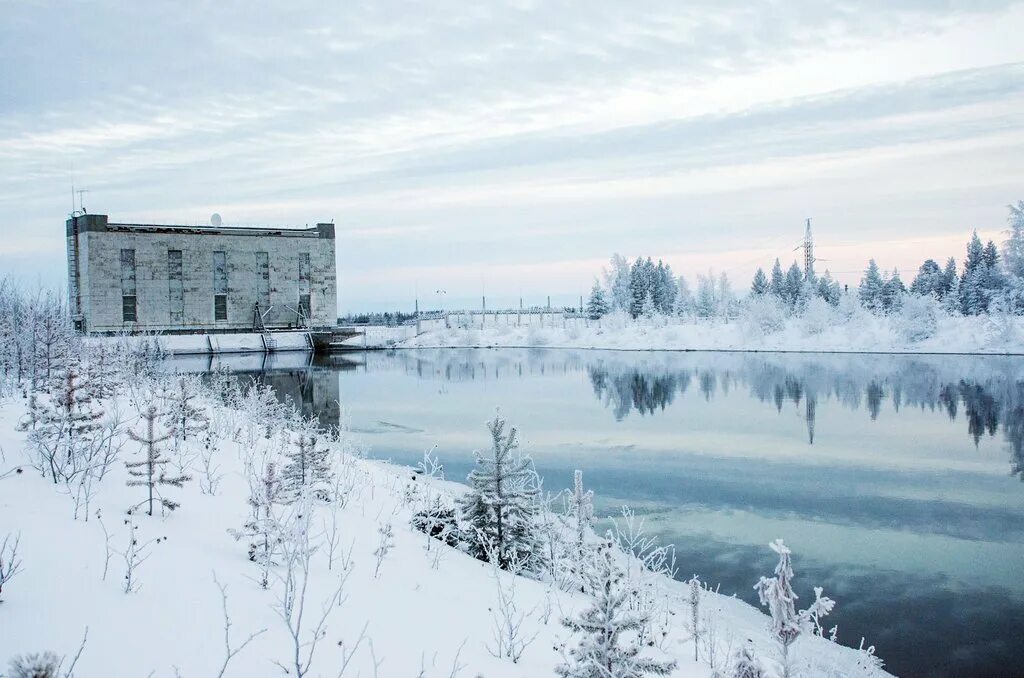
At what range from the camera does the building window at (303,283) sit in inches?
2002

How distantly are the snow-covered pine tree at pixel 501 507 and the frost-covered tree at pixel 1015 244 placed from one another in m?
49.5

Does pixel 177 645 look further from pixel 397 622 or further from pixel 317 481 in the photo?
pixel 317 481


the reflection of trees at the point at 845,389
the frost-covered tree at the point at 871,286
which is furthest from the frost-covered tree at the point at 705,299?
the reflection of trees at the point at 845,389

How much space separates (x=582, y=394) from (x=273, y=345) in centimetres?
2894

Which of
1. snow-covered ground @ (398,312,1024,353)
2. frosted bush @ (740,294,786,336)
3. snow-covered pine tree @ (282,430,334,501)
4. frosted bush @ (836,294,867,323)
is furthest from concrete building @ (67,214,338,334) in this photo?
snow-covered pine tree @ (282,430,334,501)

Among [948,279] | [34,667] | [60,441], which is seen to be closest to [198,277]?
[60,441]

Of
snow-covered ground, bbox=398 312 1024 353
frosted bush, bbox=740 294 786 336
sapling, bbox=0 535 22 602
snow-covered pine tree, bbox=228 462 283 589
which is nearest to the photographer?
sapling, bbox=0 535 22 602

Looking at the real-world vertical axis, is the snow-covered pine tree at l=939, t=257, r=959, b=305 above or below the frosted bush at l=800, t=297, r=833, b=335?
above

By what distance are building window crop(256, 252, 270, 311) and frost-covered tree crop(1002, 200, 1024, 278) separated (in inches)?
1912

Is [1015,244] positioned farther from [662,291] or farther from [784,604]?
[784,604]

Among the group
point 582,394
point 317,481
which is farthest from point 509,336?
point 317,481

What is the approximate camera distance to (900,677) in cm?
570

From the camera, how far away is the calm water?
7.13 m

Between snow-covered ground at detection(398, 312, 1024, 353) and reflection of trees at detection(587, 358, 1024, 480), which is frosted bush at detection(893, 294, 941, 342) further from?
reflection of trees at detection(587, 358, 1024, 480)
